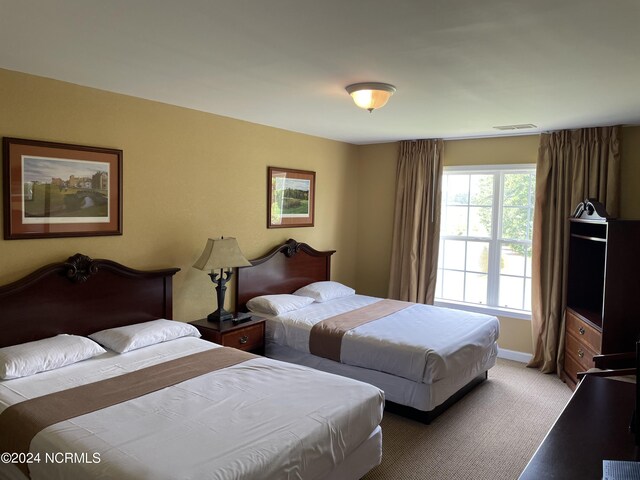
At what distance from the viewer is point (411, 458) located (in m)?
2.93

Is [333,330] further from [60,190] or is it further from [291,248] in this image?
[60,190]

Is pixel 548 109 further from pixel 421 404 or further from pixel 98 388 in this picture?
pixel 98 388

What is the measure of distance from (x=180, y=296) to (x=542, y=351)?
3.54 m

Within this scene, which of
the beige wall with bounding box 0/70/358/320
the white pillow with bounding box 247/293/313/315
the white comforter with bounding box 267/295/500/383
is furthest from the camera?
the white pillow with bounding box 247/293/313/315

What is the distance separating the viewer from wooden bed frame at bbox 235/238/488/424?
3828 millimetres

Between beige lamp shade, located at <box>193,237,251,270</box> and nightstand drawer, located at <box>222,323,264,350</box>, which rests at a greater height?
beige lamp shade, located at <box>193,237,251,270</box>

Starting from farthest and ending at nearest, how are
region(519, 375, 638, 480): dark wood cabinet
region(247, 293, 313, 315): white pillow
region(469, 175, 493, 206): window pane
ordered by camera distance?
region(469, 175, 493, 206): window pane < region(247, 293, 313, 315): white pillow < region(519, 375, 638, 480): dark wood cabinet

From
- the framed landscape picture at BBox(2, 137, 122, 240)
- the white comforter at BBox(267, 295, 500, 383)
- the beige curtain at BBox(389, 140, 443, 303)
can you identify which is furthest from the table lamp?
the beige curtain at BBox(389, 140, 443, 303)

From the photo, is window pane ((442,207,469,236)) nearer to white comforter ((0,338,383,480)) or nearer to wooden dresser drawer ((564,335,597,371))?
wooden dresser drawer ((564,335,597,371))

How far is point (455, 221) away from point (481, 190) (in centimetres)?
46

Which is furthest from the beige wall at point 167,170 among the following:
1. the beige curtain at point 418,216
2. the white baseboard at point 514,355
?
the white baseboard at point 514,355

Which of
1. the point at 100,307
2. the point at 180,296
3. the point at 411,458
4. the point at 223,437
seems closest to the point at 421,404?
the point at 411,458

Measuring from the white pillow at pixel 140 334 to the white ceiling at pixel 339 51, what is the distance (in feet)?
5.38

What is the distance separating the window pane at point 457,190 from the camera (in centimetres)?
521
